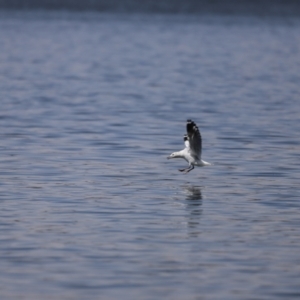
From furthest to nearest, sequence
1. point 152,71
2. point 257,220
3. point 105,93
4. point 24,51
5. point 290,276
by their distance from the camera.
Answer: point 24,51, point 152,71, point 105,93, point 257,220, point 290,276

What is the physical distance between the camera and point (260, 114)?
103 ft

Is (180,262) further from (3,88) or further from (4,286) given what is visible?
(3,88)

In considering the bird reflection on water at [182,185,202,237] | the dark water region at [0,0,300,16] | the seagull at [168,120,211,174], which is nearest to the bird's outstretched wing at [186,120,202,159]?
the seagull at [168,120,211,174]

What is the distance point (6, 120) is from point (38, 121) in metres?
0.88

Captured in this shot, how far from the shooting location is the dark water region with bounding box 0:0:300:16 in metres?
159

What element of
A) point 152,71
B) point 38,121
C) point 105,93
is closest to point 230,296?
point 38,121

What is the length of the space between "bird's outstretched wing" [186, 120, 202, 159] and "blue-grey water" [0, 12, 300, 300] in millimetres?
634

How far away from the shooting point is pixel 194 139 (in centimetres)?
1816

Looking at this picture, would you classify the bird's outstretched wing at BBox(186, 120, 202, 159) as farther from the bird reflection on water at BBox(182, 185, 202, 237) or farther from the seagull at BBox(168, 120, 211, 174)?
the bird reflection on water at BBox(182, 185, 202, 237)

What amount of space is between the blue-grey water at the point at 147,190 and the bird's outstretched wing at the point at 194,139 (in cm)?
63

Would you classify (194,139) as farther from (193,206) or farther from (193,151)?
(193,206)

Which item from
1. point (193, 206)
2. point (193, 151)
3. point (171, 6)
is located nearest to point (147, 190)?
point (193, 151)

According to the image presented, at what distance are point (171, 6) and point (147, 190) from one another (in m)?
153

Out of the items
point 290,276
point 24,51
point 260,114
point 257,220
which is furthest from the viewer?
point 24,51
